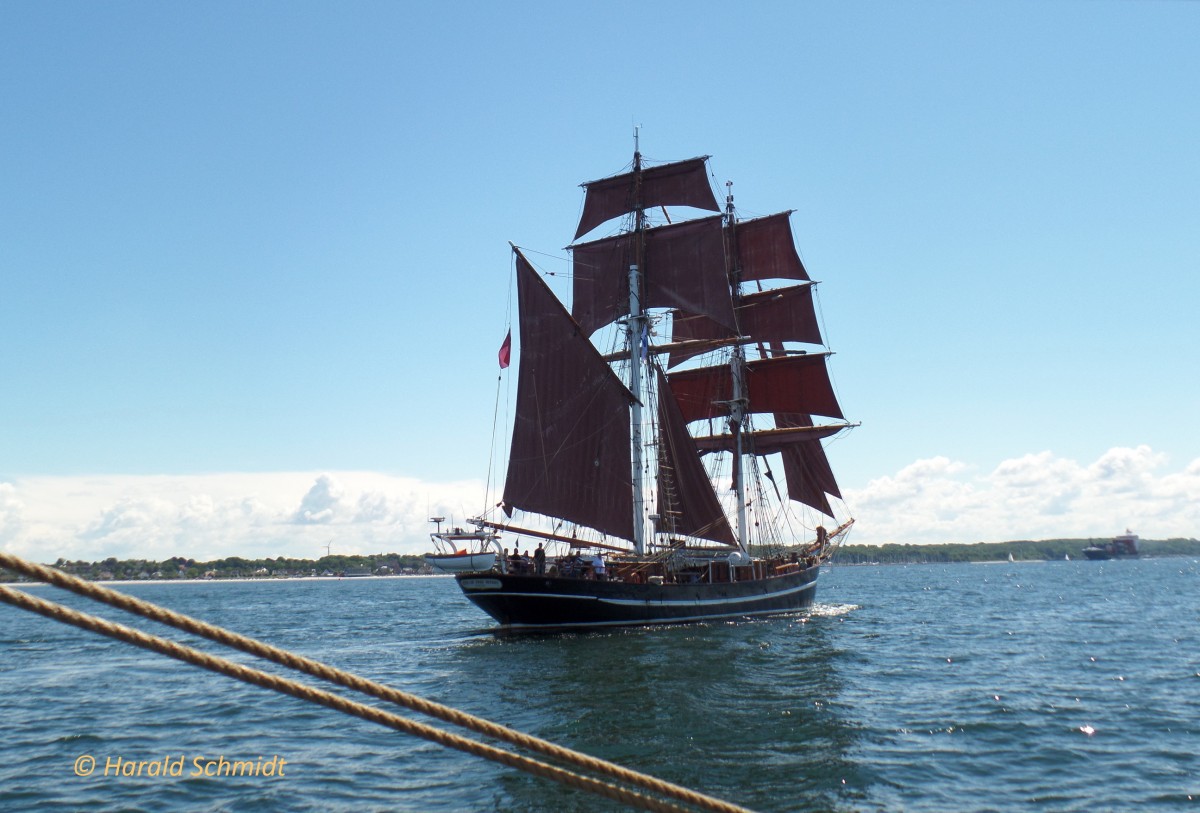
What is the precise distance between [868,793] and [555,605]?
24705 millimetres

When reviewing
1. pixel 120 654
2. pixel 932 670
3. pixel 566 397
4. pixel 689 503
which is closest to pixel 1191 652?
pixel 932 670

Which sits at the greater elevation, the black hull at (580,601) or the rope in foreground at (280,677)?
the rope in foreground at (280,677)

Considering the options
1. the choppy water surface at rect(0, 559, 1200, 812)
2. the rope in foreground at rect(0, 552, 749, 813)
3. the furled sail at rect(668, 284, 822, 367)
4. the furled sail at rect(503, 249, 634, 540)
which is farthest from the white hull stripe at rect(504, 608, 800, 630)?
the rope in foreground at rect(0, 552, 749, 813)

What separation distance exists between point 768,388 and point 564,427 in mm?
25604

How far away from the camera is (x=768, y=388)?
203 ft

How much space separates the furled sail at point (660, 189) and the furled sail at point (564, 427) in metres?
14.0

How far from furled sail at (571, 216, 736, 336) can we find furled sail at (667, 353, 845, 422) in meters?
10.6

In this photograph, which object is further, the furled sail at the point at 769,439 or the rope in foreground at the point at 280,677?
the furled sail at the point at 769,439

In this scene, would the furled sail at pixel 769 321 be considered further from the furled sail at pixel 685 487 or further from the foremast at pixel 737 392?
the furled sail at pixel 685 487

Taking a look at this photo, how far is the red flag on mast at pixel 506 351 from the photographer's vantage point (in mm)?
39094

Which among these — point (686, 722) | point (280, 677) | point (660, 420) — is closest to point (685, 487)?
point (660, 420)

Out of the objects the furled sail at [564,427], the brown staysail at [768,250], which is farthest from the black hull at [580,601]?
the brown staysail at [768,250]

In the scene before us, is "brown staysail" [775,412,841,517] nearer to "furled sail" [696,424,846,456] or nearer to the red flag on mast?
"furled sail" [696,424,846,456]

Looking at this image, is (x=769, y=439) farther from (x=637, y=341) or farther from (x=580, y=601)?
(x=580, y=601)
